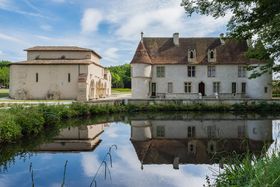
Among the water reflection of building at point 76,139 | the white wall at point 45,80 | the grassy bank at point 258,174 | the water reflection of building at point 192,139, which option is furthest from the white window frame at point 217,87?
the grassy bank at point 258,174

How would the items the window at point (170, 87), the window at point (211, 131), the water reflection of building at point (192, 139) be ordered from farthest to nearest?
1. the window at point (170, 87)
2. the window at point (211, 131)
3. the water reflection of building at point (192, 139)

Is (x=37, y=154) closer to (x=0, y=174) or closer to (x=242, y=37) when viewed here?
(x=0, y=174)

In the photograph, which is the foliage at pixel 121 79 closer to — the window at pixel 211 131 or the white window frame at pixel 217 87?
the white window frame at pixel 217 87

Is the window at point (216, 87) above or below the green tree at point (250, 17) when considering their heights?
below

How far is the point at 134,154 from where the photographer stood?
1263 cm

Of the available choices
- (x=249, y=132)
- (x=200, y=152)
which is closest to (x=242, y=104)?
(x=249, y=132)

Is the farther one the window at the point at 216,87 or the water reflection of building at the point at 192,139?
the window at the point at 216,87

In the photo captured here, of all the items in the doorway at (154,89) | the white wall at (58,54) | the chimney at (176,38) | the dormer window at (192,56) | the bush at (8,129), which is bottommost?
the bush at (8,129)

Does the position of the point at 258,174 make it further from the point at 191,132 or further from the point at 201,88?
the point at 201,88

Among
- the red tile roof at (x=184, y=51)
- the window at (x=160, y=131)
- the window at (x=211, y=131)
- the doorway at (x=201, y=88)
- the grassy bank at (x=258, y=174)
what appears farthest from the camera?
the doorway at (x=201, y=88)

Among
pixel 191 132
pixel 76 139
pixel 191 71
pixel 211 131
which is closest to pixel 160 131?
pixel 191 132

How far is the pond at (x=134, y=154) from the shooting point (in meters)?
8.88

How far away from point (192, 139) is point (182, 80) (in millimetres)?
21764

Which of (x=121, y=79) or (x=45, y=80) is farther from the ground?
(x=121, y=79)
